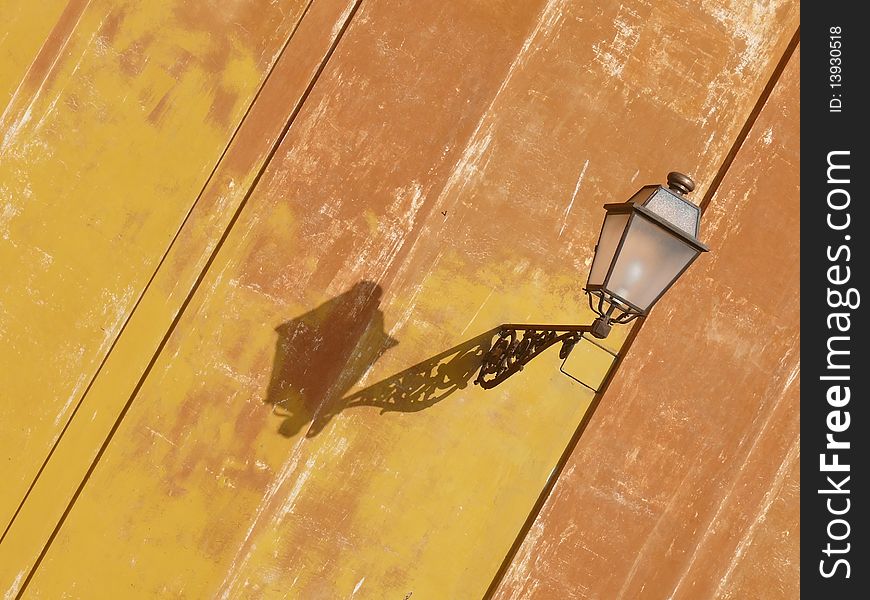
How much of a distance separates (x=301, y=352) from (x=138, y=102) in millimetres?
1640

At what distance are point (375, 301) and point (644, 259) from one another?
1796mm

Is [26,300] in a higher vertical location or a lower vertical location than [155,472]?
higher

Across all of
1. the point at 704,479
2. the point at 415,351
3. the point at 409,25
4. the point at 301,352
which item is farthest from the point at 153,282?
the point at 704,479

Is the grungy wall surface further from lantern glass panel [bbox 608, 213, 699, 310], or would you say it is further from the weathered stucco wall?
lantern glass panel [bbox 608, 213, 699, 310]

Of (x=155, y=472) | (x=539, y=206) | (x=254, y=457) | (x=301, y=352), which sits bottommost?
(x=155, y=472)

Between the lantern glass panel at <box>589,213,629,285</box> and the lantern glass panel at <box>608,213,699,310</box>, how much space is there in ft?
0.14

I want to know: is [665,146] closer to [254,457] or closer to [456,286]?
[456,286]

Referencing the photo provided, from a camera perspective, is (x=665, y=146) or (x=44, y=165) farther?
(x=665, y=146)

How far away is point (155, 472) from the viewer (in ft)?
14.6
